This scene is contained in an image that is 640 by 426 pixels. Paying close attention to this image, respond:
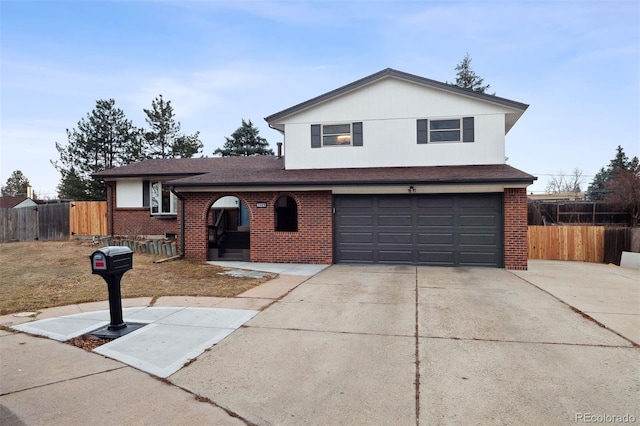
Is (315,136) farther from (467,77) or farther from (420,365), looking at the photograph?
(467,77)

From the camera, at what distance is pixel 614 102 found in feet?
61.7

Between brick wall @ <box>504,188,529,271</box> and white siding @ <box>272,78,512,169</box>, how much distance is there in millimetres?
1636

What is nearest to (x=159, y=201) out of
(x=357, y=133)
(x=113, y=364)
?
(x=357, y=133)

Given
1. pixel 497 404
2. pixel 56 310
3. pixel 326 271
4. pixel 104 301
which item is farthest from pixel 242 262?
pixel 497 404

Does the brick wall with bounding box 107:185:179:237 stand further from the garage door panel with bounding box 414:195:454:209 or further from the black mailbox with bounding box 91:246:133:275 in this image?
the black mailbox with bounding box 91:246:133:275

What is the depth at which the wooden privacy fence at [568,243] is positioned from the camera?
14.3 metres

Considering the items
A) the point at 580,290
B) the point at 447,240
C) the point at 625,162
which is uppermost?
the point at 625,162

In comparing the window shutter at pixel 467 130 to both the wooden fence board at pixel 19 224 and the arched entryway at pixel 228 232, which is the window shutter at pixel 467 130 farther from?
the wooden fence board at pixel 19 224

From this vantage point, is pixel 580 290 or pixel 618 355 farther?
pixel 580 290

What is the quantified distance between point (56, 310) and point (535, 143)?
38.7m

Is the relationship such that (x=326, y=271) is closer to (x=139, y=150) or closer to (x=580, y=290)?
(x=580, y=290)

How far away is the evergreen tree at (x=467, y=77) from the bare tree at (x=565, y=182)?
25.9m

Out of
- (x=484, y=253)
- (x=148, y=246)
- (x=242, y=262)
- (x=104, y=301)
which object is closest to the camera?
(x=104, y=301)

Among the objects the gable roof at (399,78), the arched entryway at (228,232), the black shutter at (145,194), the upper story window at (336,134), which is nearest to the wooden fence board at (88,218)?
the black shutter at (145,194)
